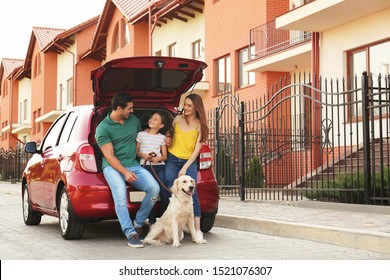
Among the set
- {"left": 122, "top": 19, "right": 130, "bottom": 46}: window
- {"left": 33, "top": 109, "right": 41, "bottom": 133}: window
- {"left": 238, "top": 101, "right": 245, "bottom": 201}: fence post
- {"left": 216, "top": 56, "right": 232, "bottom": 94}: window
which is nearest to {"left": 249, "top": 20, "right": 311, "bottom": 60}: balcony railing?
{"left": 216, "top": 56, "right": 232, "bottom": 94}: window

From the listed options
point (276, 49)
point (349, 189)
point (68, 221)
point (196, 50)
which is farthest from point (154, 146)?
point (196, 50)

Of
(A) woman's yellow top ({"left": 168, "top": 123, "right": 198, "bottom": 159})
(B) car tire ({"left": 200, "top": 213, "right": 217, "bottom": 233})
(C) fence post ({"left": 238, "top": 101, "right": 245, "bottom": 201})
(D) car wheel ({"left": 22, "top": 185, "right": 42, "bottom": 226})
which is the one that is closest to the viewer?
(A) woman's yellow top ({"left": 168, "top": 123, "right": 198, "bottom": 159})

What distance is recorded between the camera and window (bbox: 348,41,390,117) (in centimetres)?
1680

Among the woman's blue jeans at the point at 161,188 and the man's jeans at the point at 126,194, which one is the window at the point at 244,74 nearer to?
the woman's blue jeans at the point at 161,188

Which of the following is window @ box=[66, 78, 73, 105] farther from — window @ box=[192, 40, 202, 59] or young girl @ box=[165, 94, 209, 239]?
young girl @ box=[165, 94, 209, 239]

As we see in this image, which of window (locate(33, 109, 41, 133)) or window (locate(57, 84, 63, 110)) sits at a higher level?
window (locate(57, 84, 63, 110))

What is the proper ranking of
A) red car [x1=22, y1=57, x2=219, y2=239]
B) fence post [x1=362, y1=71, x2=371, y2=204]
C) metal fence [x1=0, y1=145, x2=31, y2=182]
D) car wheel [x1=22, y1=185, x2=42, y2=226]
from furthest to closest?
metal fence [x1=0, y1=145, x2=31, y2=182]
fence post [x1=362, y1=71, x2=371, y2=204]
car wheel [x1=22, y1=185, x2=42, y2=226]
red car [x1=22, y1=57, x2=219, y2=239]

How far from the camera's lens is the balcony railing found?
21.9 metres

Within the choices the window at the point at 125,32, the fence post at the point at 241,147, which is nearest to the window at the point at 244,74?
the fence post at the point at 241,147

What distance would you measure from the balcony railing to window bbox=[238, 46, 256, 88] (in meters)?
1.21

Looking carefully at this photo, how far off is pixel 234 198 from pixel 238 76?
36.4ft

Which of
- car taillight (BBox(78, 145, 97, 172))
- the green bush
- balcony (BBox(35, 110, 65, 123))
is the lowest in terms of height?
the green bush

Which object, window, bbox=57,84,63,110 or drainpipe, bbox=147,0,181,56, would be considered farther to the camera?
window, bbox=57,84,63,110

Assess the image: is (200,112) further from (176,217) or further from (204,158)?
(176,217)
